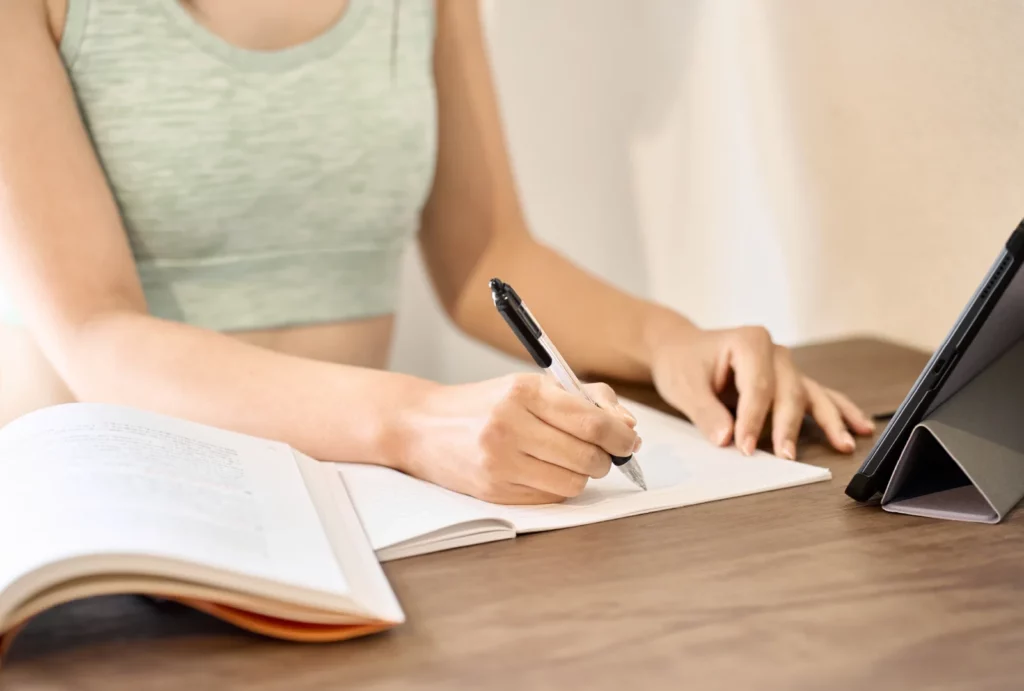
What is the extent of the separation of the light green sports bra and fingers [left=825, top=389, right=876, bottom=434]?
485 millimetres

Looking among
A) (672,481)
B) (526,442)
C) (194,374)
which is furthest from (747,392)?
(194,374)

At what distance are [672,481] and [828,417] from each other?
17 centimetres

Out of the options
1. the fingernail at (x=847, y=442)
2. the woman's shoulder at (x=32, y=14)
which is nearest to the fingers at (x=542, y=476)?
the fingernail at (x=847, y=442)

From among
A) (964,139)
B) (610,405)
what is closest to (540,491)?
(610,405)

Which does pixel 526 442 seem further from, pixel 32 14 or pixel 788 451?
pixel 32 14

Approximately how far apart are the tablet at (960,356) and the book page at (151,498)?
0.33m

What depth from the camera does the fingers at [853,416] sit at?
2.50ft

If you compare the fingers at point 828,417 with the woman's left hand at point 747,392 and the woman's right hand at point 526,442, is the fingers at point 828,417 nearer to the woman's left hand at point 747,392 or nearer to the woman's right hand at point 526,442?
the woman's left hand at point 747,392

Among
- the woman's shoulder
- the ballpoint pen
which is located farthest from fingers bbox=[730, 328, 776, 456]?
the woman's shoulder

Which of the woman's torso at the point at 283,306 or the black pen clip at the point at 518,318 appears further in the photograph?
the woman's torso at the point at 283,306

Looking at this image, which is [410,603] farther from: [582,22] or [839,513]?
[582,22]

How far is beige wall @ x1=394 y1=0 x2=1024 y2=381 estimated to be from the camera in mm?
1009

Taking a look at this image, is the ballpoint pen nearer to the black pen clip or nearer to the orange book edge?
the black pen clip

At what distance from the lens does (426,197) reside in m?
1.08
